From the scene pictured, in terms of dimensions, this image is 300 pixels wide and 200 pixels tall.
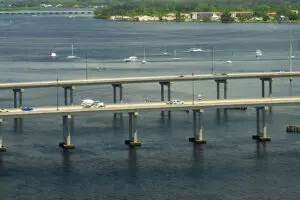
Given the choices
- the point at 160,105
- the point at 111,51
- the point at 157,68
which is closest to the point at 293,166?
the point at 160,105

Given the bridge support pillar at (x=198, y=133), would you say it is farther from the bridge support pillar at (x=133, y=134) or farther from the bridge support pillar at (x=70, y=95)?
the bridge support pillar at (x=70, y=95)

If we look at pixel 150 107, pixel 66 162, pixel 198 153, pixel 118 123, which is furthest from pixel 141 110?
pixel 118 123

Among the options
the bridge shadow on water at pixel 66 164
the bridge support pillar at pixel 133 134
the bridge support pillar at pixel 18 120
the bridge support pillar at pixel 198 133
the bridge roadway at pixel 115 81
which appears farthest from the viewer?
the bridge roadway at pixel 115 81

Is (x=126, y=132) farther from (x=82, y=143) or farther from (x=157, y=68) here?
(x=157, y=68)

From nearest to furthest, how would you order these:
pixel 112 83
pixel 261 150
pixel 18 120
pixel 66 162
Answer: pixel 66 162 < pixel 261 150 < pixel 18 120 < pixel 112 83

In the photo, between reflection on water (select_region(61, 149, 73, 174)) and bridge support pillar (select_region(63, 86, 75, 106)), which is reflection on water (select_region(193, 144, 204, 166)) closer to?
reflection on water (select_region(61, 149, 73, 174))

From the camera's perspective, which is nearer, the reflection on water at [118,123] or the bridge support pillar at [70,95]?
the reflection on water at [118,123]

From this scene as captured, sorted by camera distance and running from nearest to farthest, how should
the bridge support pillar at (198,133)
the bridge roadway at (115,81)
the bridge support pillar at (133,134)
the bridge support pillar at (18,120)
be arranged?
1. the bridge support pillar at (133,134)
2. the bridge support pillar at (198,133)
3. the bridge support pillar at (18,120)
4. the bridge roadway at (115,81)

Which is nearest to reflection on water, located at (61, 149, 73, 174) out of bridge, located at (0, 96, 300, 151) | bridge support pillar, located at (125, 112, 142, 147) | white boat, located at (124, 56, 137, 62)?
bridge, located at (0, 96, 300, 151)

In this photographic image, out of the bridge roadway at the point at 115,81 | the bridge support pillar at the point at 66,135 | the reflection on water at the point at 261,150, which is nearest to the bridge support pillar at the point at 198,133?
the reflection on water at the point at 261,150

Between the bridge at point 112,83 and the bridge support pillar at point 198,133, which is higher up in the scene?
the bridge at point 112,83

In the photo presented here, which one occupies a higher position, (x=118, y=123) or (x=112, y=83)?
(x=112, y=83)

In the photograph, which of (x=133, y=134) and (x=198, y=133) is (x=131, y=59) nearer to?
(x=198, y=133)
